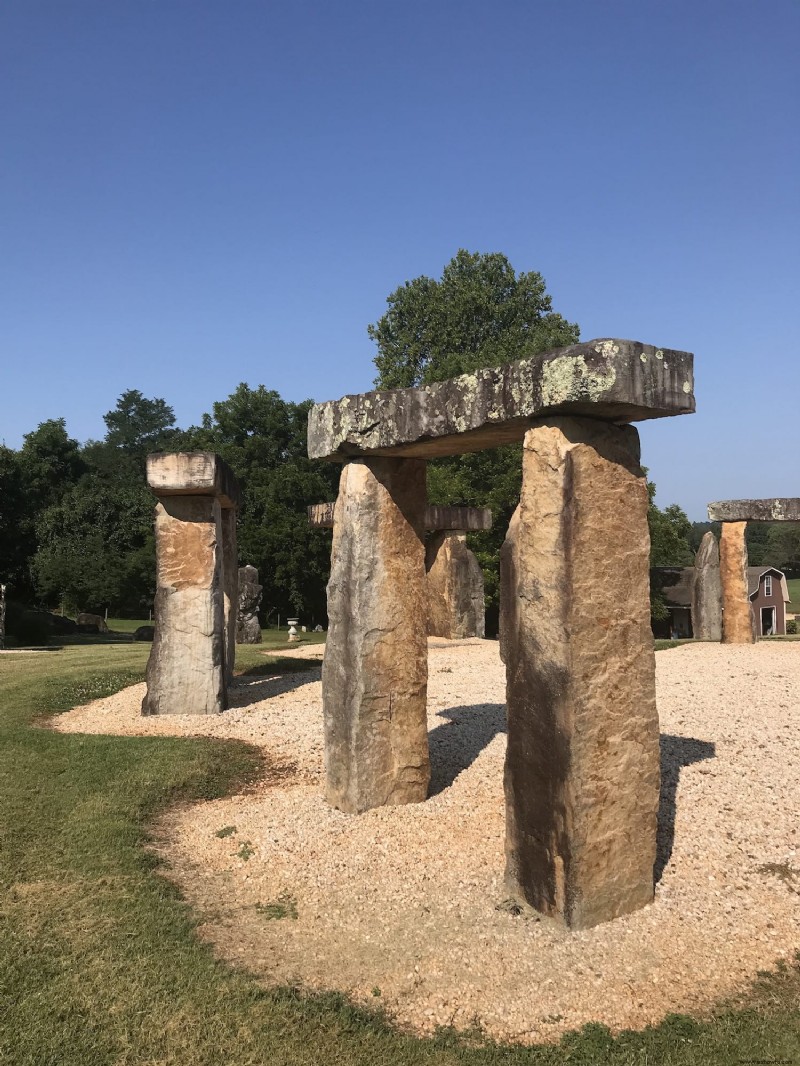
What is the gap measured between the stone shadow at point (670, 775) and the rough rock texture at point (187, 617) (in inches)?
235

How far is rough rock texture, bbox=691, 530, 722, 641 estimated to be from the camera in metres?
22.5

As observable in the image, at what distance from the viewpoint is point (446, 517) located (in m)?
19.6

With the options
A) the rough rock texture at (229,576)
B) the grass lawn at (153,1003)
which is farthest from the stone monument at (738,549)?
the grass lawn at (153,1003)

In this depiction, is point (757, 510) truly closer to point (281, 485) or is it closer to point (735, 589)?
point (735, 589)

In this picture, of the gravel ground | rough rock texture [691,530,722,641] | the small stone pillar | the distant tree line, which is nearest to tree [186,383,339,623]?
the distant tree line

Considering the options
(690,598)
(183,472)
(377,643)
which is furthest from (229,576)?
(690,598)

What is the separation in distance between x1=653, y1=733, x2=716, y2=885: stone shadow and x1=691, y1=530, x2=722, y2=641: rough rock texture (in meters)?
15.0

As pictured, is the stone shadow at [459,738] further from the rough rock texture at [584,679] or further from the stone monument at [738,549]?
the stone monument at [738,549]

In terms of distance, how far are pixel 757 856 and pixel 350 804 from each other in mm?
3152

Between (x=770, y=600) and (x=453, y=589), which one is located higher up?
(x=453, y=589)

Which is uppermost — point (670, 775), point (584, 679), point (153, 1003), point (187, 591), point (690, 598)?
point (187, 591)

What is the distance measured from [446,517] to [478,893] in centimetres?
1454

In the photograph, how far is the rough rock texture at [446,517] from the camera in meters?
19.5

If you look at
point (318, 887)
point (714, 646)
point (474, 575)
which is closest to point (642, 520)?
point (318, 887)
